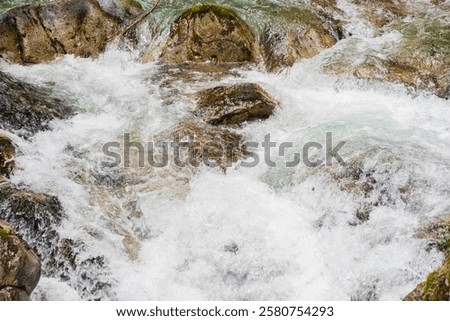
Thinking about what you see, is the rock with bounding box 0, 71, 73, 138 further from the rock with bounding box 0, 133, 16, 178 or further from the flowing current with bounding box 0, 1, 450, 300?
the rock with bounding box 0, 133, 16, 178

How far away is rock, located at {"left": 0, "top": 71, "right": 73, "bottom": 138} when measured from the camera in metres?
6.70

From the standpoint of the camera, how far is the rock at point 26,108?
670 cm

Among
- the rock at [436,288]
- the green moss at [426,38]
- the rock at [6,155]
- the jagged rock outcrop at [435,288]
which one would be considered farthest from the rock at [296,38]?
the rock at [436,288]

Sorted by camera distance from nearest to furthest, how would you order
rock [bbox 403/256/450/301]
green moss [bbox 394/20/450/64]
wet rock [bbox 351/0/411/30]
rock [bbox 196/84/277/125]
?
rock [bbox 403/256/450/301] < rock [bbox 196/84/277/125] < green moss [bbox 394/20/450/64] < wet rock [bbox 351/0/411/30]

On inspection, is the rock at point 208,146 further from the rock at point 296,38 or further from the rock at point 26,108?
the rock at point 296,38

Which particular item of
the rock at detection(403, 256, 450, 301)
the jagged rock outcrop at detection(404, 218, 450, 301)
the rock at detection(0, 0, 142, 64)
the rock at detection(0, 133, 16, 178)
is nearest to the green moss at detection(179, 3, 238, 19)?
the rock at detection(0, 0, 142, 64)

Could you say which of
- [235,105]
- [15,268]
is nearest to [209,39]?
[235,105]

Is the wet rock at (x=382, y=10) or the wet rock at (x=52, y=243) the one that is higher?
the wet rock at (x=382, y=10)

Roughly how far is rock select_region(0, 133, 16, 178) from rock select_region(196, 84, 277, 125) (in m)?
2.69

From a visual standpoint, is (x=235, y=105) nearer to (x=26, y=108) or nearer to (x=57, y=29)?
(x=26, y=108)

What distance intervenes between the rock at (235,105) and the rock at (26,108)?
2.08m

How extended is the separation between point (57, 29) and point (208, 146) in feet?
15.5

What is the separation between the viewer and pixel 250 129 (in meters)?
7.39

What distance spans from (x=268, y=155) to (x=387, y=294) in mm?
2767
